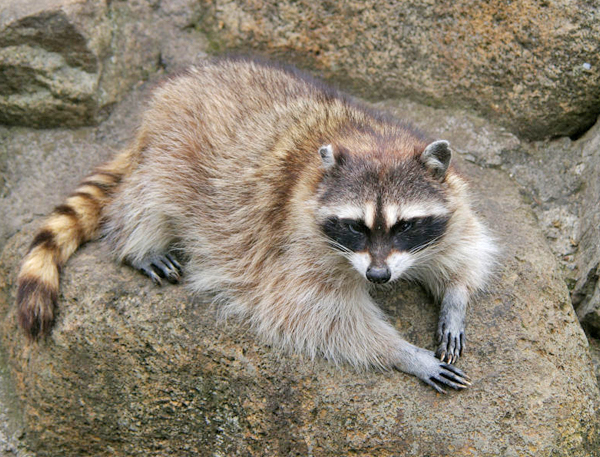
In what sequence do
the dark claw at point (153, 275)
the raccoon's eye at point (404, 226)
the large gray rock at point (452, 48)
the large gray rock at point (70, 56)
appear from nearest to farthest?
the raccoon's eye at point (404, 226)
the dark claw at point (153, 275)
the large gray rock at point (452, 48)
the large gray rock at point (70, 56)

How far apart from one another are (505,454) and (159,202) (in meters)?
2.05

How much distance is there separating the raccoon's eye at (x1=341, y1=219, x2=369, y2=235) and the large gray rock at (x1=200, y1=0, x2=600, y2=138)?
1578mm

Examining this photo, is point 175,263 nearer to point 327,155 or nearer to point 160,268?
point 160,268

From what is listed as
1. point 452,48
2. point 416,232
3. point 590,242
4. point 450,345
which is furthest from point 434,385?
point 452,48

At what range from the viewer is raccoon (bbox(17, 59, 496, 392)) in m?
3.05

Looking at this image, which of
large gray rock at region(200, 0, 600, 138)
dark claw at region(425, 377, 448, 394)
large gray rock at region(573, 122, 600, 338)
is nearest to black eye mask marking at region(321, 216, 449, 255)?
dark claw at region(425, 377, 448, 394)

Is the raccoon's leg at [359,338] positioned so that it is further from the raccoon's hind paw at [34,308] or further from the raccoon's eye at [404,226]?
the raccoon's hind paw at [34,308]

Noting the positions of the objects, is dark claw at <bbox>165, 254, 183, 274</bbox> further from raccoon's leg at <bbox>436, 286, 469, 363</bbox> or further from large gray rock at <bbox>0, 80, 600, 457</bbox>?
raccoon's leg at <bbox>436, 286, 469, 363</bbox>

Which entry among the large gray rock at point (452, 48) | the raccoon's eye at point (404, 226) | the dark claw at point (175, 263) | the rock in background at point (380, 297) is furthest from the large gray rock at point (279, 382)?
the large gray rock at point (452, 48)

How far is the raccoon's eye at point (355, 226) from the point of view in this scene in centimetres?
297

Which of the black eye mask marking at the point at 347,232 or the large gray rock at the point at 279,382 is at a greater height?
the black eye mask marking at the point at 347,232

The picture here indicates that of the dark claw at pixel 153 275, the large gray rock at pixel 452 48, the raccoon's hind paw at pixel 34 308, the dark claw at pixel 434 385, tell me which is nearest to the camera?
the dark claw at pixel 434 385

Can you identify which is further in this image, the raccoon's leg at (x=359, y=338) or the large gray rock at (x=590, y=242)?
the large gray rock at (x=590, y=242)

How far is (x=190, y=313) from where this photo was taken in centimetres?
340
